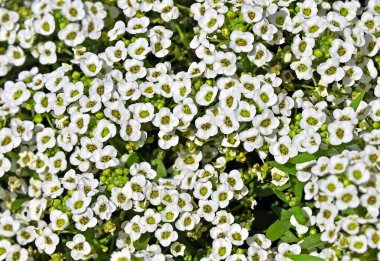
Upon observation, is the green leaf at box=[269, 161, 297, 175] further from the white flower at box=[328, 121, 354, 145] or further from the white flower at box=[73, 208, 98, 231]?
the white flower at box=[73, 208, 98, 231]

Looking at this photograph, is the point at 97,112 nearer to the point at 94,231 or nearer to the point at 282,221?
the point at 94,231

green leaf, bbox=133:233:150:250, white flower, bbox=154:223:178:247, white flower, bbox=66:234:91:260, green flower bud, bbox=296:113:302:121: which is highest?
green flower bud, bbox=296:113:302:121

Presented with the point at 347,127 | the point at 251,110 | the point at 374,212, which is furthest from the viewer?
the point at 251,110

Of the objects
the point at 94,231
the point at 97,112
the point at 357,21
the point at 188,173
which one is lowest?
the point at 94,231

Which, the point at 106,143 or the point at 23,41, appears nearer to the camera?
the point at 106,143

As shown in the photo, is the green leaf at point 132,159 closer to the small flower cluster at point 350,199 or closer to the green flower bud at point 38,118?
the green flower bud at point 38,118

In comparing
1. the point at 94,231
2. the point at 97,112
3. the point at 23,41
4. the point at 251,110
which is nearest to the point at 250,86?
the point at 251,110

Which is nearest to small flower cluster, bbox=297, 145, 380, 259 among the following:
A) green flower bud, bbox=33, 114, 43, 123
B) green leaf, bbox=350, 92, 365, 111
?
green leaf, bbox=350, 92, 365, 111

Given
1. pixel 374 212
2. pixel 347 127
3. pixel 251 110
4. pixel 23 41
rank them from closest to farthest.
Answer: pixel 374 212 → pixel 347 127 → pixel 251 110 → pixel 23 41
